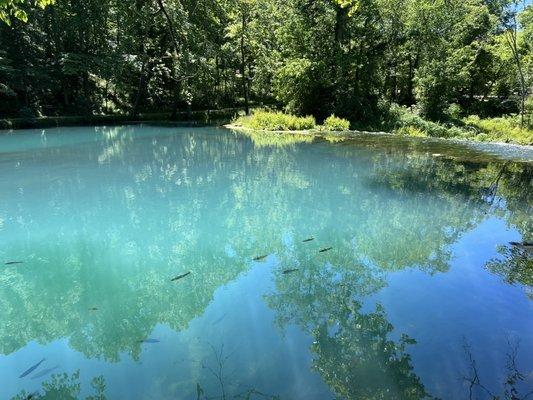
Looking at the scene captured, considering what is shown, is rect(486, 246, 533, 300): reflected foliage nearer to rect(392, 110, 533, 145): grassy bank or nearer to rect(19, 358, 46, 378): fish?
rect(19, 358, 46, 378): fish

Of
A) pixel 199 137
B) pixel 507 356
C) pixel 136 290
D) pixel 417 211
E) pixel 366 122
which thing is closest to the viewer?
pixel 507 356

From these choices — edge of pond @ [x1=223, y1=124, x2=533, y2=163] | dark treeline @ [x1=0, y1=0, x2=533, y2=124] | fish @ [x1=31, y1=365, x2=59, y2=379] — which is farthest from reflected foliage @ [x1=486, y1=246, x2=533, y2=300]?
dark treeline @ [x1=0, y1=0, x2=533, y2=124]

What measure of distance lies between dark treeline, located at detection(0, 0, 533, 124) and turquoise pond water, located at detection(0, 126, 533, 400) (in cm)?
1799

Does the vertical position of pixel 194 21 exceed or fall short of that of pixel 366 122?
it exceeds it

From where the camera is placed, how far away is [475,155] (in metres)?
19.3

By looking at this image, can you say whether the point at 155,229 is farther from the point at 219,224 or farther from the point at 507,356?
the point at 507,356

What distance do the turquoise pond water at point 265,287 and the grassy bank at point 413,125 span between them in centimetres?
1269

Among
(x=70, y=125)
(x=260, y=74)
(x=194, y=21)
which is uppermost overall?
(x=194, y=21)

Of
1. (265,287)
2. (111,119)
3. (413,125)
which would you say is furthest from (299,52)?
(265,287)

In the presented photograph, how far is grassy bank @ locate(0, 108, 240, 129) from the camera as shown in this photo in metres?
30.1

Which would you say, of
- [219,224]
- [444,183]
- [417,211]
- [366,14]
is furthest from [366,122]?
[219,224]

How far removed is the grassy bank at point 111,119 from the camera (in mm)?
30058

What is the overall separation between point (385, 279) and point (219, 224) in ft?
13.4

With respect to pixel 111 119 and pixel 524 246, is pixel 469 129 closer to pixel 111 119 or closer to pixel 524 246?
pixel 524 246
